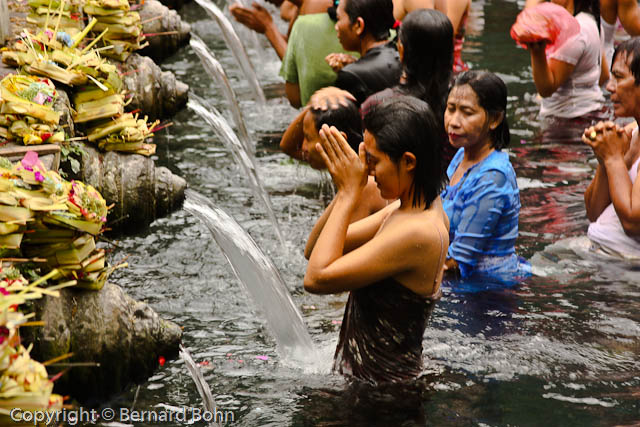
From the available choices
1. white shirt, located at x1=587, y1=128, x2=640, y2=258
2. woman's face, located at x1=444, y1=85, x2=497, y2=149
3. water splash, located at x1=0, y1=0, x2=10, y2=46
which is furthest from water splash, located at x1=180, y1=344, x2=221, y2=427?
white shirt, located at x1=587, y1=128, x2=640, y2=258

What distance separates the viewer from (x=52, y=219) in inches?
111

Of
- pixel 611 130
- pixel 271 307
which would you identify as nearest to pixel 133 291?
pixel 271 307

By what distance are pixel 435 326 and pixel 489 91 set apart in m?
1.29

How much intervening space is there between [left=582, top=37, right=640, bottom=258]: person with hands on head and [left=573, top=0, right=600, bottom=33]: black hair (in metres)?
2.33

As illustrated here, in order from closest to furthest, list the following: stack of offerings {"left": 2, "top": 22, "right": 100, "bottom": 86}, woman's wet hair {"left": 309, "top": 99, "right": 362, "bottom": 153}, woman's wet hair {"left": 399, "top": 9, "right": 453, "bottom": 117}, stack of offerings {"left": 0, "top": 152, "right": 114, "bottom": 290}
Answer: stack of offerings {"left": 0, "top": 152, "right": 114, "bottom": 290}, stack of offerings {"left": 2, "top": 22, "right": 100, "bottom": 86}, woman's wet hair {"left": 309, "top": 99, "right": 362, "bottom": 153}, woman's wet hair {"left": 399, "top": 9, "right": 453, "bottom": 117}

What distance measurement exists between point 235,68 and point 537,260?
5.97 m

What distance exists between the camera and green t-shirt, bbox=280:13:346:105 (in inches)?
261

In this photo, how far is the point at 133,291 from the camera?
504 centimetres

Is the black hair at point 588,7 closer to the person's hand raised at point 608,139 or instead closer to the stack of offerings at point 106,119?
the person's hand raised at point 608,139

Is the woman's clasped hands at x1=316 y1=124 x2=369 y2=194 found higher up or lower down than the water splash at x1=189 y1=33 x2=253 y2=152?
higher up

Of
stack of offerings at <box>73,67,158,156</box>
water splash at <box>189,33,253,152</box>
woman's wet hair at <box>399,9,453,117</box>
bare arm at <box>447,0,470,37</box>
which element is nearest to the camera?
stack of offerings at <box>73,67,158,156</box>

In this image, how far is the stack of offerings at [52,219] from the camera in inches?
107

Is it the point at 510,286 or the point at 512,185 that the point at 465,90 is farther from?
the point at 510,286

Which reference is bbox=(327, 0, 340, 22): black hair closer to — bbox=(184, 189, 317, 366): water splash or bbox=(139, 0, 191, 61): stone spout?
bbox=(139, 0, 191, 61): stone spout
